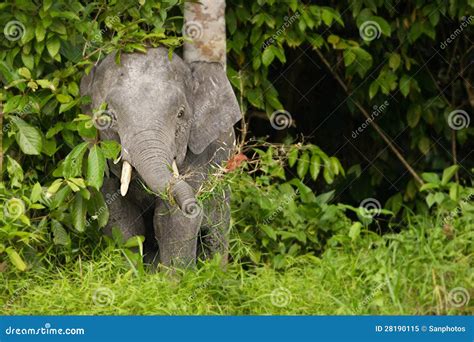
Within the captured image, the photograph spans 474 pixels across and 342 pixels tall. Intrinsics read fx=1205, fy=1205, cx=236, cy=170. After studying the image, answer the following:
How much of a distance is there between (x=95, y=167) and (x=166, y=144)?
0.45m

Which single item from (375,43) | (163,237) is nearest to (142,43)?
(163,237)

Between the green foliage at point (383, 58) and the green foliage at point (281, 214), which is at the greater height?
the green foliage at point (383, 58)

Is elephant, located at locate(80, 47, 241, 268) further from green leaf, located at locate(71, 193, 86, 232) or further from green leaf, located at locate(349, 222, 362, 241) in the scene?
green leaf, located at locate(349, 222, 362, 241)

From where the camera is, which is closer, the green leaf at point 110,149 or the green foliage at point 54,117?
the green leaf at point 110,149

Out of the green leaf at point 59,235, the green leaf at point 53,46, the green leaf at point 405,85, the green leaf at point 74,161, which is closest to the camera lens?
the green leaf at point 74,161

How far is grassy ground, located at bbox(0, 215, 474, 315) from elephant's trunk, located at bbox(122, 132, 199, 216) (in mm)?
495

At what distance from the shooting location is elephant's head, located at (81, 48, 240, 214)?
704cm

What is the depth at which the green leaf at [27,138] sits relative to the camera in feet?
24.8

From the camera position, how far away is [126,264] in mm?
7355

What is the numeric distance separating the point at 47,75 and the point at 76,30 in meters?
0.36

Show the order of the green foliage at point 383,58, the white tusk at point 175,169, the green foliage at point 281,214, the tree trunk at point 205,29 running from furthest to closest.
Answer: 1. the green foliage at point 383,58
2. the green foliage at point 281,214
3. the tree trunk at point 205,29
4. the white tusk at point 175,169

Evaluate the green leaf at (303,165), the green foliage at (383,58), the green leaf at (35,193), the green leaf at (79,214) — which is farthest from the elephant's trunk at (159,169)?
the green leaf at (303,165)

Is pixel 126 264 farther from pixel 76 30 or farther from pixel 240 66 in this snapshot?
pixel 240 66

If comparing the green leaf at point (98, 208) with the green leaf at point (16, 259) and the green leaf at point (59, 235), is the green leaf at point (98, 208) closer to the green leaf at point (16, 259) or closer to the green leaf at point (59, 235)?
the green leaf at point (59, 235)
